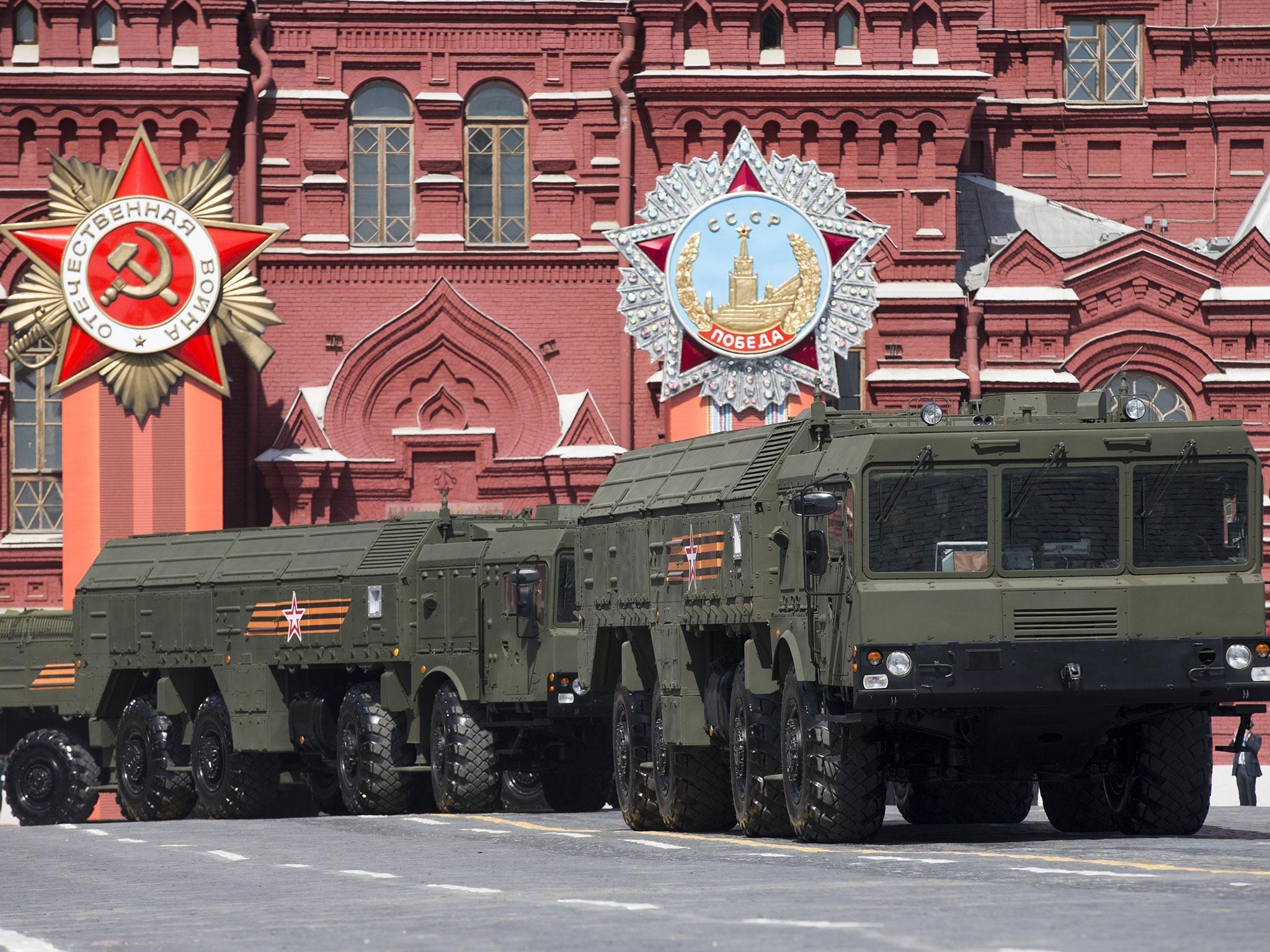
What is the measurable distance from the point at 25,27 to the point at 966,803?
74.2ft

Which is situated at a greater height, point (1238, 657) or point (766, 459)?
point (766, 459)

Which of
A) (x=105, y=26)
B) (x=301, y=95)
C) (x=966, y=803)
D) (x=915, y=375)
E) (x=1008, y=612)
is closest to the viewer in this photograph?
(x=1008, y=612)

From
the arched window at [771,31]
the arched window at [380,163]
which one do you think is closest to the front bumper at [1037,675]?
the arched window at [771,31]

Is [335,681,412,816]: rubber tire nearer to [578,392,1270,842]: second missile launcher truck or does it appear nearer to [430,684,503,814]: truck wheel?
[430,684,503,814]: truck wheel

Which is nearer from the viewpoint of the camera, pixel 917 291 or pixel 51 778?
pixel 51 778

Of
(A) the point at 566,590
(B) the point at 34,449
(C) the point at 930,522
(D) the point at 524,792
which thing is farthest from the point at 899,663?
(B) the point at 34,449

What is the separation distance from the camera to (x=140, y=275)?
36.1 meters

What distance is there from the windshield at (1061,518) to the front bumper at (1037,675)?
0.63m

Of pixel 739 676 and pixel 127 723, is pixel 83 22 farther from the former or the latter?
pixel 739 676

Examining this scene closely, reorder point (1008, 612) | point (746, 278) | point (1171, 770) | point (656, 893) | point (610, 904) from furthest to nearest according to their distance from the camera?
point (746, 278), point (1171, 770), point (1008, 612), point (656, 893), point (610, 904)

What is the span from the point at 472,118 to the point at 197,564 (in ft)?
35.4

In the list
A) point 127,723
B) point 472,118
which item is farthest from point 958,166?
point 127,723

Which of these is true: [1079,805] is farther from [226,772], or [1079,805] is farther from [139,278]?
[139,278]

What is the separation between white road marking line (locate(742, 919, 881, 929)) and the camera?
437 inches
